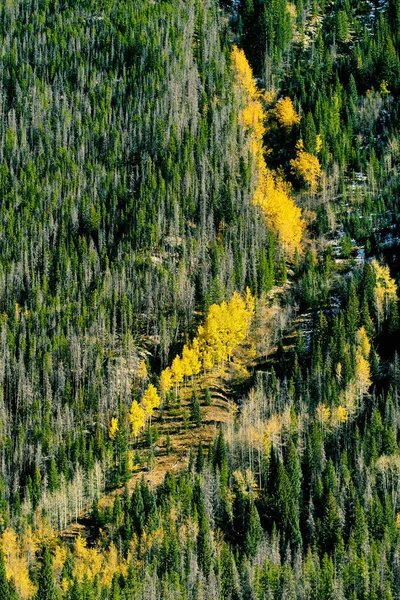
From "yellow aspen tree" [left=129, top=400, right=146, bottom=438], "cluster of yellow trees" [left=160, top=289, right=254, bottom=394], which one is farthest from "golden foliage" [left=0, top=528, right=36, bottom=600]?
"cluster of yellow trees" [left=160, top=289, right=254, bottom=394]

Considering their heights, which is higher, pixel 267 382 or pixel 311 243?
pixel 311 243

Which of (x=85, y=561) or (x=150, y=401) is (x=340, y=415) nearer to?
(x=150, y=401)

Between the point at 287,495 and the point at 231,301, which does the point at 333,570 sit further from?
the point at 231,301

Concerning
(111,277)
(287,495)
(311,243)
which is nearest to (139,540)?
(287,495)

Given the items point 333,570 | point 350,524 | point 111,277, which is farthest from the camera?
point 111,277

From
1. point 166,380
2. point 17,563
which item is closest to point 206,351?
point 166,380
